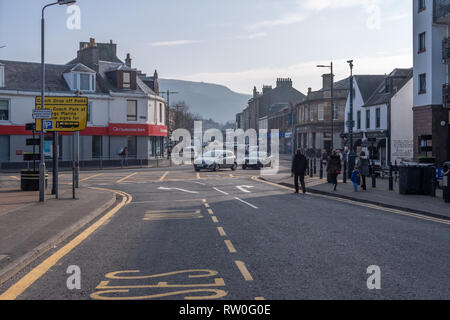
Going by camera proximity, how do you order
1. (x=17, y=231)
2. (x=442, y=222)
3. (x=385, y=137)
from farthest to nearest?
1. (x=385, y=137)
2. (x=442, y=222)
3. (x=17, y=231)

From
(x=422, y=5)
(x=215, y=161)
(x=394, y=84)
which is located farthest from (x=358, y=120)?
(x=215, y=161)

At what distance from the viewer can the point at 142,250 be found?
29.5ft

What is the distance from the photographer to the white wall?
1768 inches

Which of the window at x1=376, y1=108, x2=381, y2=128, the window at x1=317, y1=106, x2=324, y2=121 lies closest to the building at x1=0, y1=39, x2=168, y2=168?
the window at x1=376, y1=108, x2=381, y2=128

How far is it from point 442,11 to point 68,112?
79.8 ft

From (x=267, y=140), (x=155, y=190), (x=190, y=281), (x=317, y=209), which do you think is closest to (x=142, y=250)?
(x=190, y=281)

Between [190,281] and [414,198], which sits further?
[414,198]

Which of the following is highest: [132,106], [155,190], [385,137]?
[132,106]

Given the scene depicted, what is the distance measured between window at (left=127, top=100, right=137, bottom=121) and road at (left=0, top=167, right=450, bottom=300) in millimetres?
36997

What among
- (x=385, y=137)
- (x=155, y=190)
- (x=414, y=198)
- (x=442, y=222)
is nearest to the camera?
(x=442, y=222)

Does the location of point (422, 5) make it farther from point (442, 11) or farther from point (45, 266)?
point (45, 266)

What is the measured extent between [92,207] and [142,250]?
21.8 ft

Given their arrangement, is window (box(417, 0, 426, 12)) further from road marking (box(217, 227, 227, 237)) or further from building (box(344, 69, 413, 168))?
road marking (box(217, 227, 227, 237))
